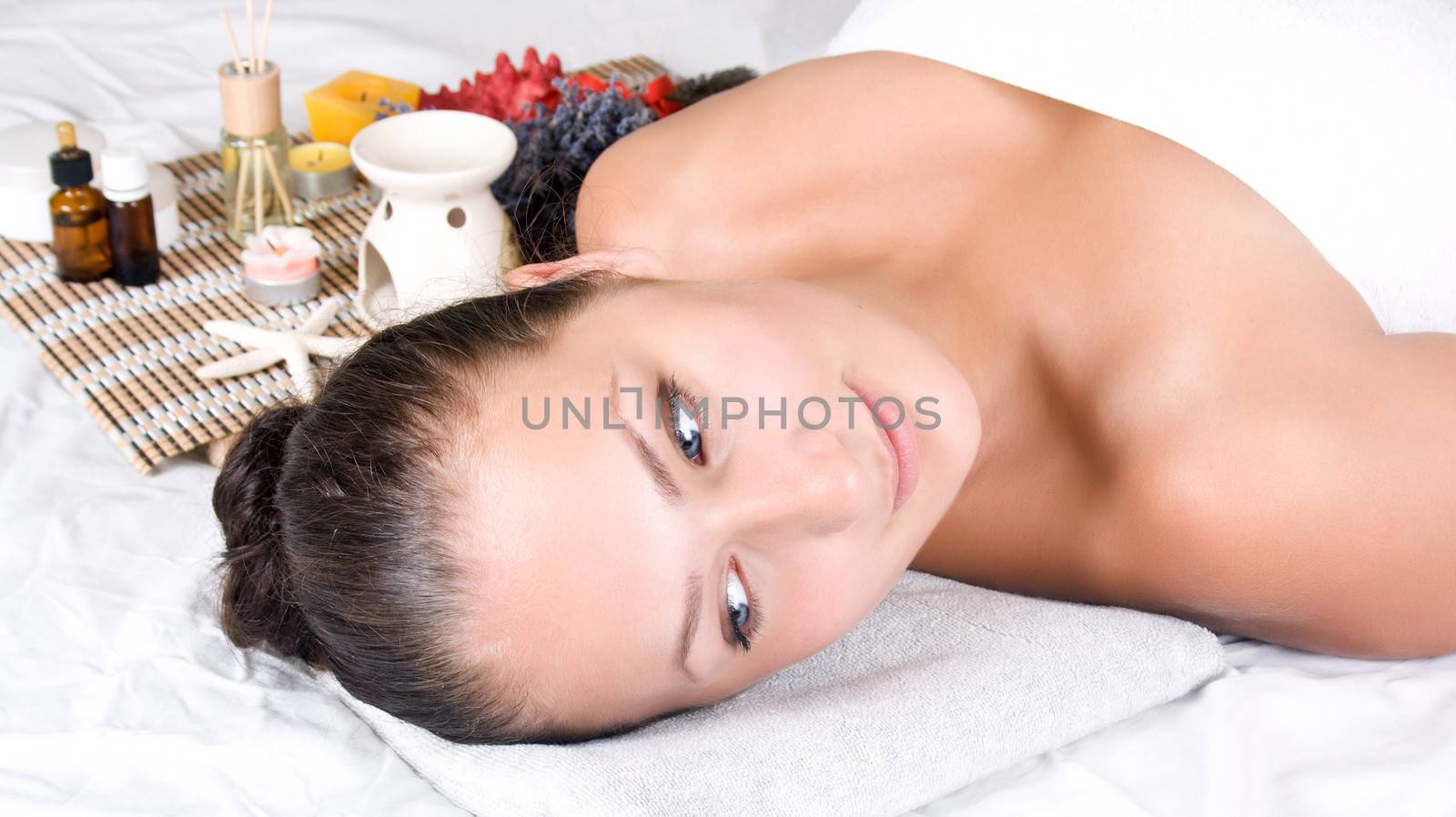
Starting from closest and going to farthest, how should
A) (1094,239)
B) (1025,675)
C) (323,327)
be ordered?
(1025,675)
(1094,239)
(323,327)

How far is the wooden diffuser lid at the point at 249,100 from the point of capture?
1.87 meters

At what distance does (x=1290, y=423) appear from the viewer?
1.25 m

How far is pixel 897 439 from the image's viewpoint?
1170 millimetres

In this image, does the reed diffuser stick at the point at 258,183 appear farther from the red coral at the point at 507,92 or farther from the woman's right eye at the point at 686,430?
the woman's right eye at the point at 686,430

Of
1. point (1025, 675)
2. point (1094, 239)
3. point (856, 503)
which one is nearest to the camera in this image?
point (856, 503)

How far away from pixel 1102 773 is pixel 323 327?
44.5 inches

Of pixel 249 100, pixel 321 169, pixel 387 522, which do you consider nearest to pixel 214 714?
pixel 387 522

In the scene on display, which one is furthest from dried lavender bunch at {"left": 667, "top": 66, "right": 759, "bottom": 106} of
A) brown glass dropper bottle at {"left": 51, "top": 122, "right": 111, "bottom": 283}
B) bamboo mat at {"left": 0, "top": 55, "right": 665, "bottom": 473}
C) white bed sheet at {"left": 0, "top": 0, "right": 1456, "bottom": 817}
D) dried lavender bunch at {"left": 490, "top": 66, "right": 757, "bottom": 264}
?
white bed sheet at {"left": 0, "top": 0, "right": 1456, "bottom": 817}

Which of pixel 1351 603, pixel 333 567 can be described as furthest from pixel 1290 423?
pixel 333 567

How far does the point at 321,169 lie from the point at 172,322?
0.41m

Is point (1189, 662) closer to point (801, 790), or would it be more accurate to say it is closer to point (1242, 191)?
point (801, 790)

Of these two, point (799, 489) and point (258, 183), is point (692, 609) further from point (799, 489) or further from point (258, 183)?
point (258, 183)

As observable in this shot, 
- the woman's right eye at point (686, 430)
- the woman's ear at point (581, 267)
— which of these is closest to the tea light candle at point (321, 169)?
the woman's ear at point (581, 267)

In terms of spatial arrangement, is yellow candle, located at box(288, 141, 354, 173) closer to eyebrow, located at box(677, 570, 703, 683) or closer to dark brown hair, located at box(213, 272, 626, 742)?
dark brown hair, located at box(213, 272, 626, 742)
